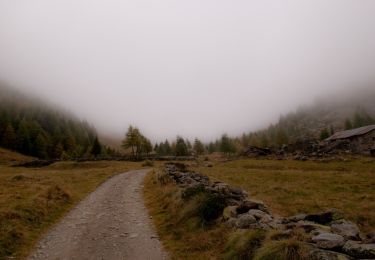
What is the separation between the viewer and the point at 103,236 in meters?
15.6

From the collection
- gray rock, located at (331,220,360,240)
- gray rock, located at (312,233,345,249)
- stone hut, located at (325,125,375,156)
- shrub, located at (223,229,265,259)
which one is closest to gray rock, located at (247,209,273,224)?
shrub, located at (223,229,265,259)

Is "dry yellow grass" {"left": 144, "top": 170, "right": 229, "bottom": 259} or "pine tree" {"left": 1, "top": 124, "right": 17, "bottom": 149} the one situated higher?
"pine tree" {"left": 1, "top": 124, "right": 17, "bottom": 149}

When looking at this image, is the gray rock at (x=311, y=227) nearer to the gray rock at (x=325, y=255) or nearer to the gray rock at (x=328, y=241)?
the gray rock at (x=328, y=241)

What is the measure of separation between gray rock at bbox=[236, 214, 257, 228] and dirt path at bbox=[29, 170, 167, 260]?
11.1 ft

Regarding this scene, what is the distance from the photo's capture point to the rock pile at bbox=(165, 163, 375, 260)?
849cm

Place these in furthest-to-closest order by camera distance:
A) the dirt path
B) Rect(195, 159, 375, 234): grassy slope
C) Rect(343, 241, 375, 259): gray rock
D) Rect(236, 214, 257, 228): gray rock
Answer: Rect(195, 159, 375, 234): grassy slope < the dirt path < Rect(236, 214, 257, 228): gray rock < Rect(343, 241, 375, 259): gray rock

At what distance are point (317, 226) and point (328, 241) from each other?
6.27ft

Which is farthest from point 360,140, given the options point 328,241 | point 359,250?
point 359,250

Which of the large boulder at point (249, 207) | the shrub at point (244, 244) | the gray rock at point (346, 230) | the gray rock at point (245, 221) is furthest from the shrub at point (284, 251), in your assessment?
the large boulder at point (249, 207)

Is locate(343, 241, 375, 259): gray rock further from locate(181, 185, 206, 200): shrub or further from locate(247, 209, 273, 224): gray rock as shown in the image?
locate(181, 185, 206, 200): shrub

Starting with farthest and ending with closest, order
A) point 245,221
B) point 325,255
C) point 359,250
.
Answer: point 245,221 → point 325,255 → point 359,250

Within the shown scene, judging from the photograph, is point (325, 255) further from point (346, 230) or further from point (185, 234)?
point (185, 234)

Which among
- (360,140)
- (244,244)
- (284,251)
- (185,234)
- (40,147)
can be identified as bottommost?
(185,234)

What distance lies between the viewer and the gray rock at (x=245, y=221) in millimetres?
12812
